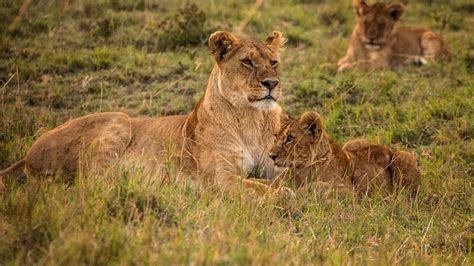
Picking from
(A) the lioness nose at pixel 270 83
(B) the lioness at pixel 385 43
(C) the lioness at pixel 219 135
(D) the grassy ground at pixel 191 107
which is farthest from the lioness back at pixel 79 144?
(B) the lioness at pixel 385 43

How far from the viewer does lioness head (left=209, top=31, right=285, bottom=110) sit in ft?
19.7

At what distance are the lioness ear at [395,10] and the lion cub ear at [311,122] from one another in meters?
5.20

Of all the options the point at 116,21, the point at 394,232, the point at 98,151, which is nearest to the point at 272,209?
the point at 394,232

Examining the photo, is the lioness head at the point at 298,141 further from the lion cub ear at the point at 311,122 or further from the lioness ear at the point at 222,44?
the lioness ear at the point at 222,44

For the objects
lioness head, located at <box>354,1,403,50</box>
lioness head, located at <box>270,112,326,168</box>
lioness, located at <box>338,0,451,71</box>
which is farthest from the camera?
lioness head, located at <box>354,1,403,50</box>

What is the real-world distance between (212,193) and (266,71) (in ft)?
3.09

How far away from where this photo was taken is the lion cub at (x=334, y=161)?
6102mm

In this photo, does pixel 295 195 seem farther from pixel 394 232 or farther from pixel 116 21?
pixel 116 21

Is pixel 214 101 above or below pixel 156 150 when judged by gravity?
above

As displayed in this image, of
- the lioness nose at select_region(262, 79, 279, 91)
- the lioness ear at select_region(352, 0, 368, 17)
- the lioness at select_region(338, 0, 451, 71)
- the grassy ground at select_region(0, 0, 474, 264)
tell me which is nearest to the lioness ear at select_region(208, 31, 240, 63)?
the lioness nose at select_region(262, 79, 279, 91)

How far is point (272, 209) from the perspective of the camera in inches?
217

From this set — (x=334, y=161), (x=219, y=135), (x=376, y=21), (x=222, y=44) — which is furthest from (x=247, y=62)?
(x=376, y=21)

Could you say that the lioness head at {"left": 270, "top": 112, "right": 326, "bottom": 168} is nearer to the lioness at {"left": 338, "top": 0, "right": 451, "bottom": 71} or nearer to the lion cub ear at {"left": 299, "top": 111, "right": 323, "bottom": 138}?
the lion cub ear at {"left": 299, "top": 111, "right": 323, "bottom": 138}

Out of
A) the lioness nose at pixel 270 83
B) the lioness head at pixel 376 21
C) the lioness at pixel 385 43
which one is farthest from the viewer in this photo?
the lioness head at pixel 376 21
